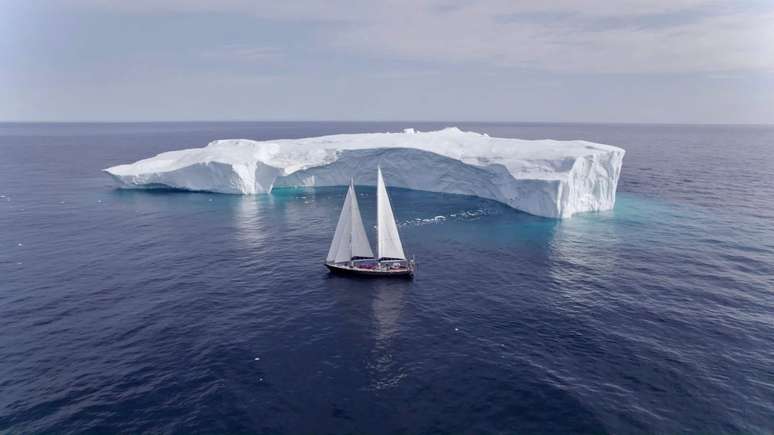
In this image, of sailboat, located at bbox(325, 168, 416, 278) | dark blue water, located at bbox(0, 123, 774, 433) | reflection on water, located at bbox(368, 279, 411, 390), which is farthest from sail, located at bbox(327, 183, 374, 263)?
reflection on water, located at bbox(368, 279, 411, 390)

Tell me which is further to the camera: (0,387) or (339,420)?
(0,387)

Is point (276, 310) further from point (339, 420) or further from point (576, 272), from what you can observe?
point (576, 272)

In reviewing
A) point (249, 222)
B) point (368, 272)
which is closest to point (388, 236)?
point (368, 272)

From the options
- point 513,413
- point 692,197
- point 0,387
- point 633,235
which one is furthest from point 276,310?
point 692,197

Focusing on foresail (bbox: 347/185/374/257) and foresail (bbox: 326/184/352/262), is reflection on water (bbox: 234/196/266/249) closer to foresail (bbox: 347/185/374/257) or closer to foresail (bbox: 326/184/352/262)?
foresail (bbox: 326/184/352/262)

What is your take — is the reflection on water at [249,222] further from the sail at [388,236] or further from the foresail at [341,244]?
the sail at [388,236]

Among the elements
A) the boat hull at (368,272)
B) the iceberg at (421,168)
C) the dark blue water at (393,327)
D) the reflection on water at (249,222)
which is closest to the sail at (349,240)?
the boat hull at (368,272)

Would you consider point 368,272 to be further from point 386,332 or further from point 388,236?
point 386,332
